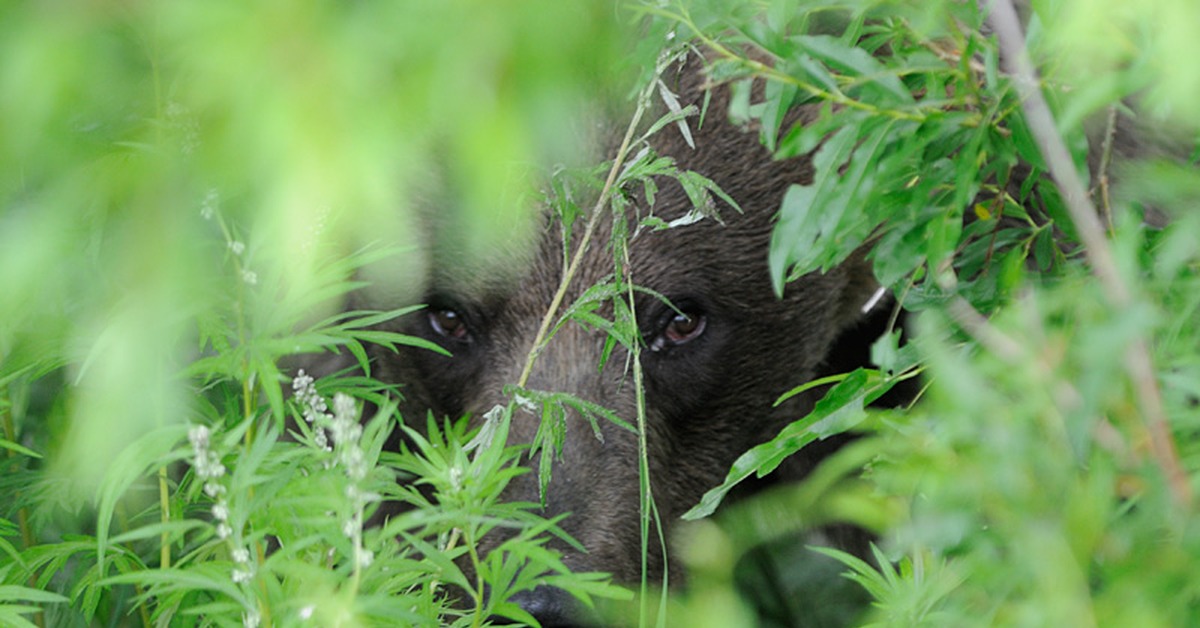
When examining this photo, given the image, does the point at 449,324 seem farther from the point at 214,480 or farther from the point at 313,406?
the point at 214,480

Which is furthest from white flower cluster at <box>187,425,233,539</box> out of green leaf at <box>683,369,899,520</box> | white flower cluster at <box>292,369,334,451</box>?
green leaf at <box>683,369,899,520</box>

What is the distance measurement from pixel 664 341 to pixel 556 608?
0.81 meters

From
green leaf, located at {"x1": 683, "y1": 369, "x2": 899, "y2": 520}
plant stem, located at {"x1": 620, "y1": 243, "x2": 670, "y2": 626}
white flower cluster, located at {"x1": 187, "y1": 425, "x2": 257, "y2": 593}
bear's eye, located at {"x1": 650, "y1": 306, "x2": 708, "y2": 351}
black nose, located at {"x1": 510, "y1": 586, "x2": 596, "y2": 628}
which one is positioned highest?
white flower cluster, located at {"x1": 187, "y1": 425, "x2": 257, "y2": 593}

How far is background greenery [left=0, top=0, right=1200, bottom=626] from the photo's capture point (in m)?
1.01

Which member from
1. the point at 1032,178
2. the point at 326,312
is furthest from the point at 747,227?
the point at 1032,178

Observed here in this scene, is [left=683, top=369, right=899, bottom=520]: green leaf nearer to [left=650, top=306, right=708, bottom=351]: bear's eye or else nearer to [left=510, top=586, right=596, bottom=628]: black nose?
[left=510, top=586, right=596, bottom=628]: black nose

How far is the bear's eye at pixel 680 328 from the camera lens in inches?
121

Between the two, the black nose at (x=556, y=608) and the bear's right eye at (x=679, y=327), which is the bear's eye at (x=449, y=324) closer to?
the bear's right eye at (x=679, y=327)

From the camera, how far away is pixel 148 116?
1.69 m

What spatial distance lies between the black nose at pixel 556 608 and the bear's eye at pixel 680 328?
765mm

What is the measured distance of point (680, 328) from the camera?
3.10m

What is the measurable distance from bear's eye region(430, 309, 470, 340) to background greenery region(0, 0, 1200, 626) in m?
0.95

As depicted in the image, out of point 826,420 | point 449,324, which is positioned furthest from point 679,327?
point 826,420

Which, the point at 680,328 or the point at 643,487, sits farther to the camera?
the point at 680,328
